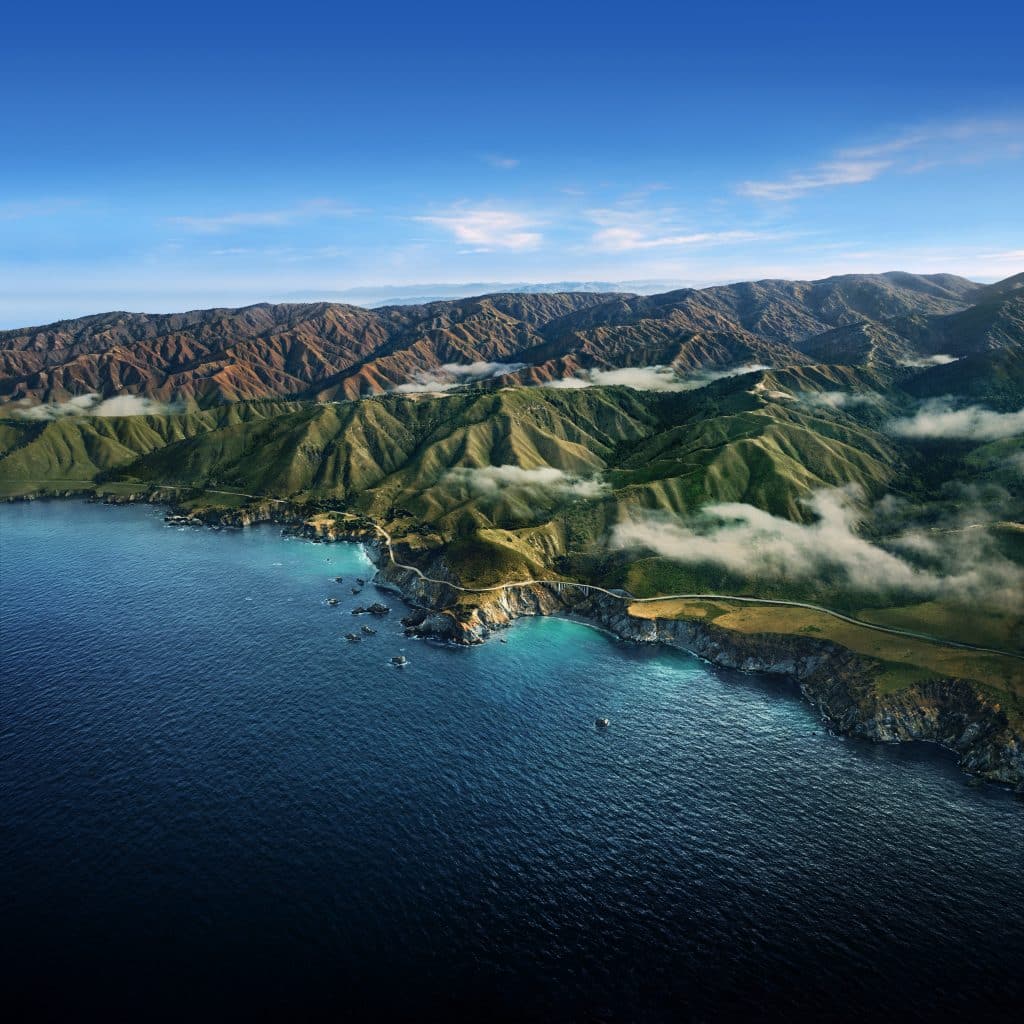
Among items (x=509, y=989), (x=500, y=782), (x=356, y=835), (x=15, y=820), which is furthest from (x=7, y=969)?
(x=500, y=782)

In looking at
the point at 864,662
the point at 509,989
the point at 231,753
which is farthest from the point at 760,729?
the point at 231,753

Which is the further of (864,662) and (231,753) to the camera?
(864,662)

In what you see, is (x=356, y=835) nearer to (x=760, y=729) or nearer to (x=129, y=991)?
(x=129, y=991)

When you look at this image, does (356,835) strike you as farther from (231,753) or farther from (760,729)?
(760,729)

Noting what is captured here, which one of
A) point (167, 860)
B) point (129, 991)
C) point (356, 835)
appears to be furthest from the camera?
point (356, 835)

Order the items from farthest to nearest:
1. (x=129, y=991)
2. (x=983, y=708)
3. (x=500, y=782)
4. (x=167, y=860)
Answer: (x=983, y=708)
(x=500, y=782)
(x=167, y=860)
(x=129, y=991)

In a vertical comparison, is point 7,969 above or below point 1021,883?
above
